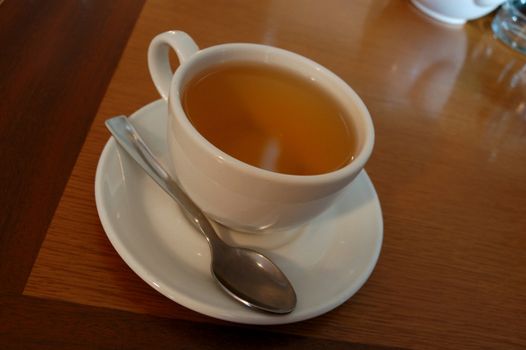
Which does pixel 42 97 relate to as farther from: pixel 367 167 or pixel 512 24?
pixel 512 24

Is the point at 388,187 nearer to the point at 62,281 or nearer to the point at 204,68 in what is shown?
the point at 204,68

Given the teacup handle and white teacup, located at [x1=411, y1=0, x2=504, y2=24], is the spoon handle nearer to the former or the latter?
the teacup handle

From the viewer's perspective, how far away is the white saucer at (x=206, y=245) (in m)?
0.36

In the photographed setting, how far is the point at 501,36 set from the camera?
983mm

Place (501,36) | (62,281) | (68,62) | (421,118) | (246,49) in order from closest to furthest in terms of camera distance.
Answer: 1. (62,281)
2. (246,49)
3. (68,62)
4. (421,118)
5. (501,36)

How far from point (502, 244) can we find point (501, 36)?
64cm

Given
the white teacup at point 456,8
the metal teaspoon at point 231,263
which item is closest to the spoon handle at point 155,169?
the metal teaspoon at point 231,263

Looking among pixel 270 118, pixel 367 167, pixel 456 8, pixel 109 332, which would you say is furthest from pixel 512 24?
pixel 109 332

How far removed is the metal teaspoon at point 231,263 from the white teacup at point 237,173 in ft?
0.06

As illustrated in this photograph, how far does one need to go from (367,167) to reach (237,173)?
30cm

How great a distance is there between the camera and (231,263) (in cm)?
40

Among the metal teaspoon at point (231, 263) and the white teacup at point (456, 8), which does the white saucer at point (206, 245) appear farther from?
the white teacup at point (456, 8)

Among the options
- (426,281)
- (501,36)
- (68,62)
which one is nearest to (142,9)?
(68,62)

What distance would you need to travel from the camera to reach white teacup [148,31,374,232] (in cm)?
35
